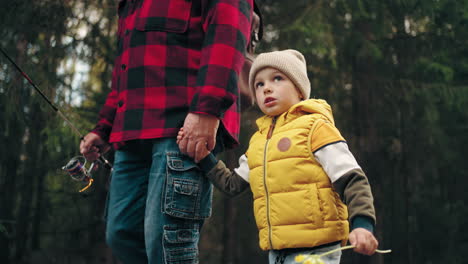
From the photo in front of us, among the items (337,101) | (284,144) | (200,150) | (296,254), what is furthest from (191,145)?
(337,101)

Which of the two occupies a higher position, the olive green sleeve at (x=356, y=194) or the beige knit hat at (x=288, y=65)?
the beige knit hat at (x=288, y=65)

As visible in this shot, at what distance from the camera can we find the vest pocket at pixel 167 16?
217 centimetres

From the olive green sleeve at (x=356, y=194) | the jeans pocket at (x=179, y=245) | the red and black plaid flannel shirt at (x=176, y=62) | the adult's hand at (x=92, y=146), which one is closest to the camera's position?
the olive green sleeve at (x=356, y=194)

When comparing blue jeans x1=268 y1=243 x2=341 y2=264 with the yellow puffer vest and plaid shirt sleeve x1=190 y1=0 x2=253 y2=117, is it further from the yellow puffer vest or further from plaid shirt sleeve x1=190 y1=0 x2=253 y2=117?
plaid shirt sleeve x1=190 y1=0 x2=253 y2=117

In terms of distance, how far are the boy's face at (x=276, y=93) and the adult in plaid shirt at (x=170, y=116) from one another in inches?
5.8

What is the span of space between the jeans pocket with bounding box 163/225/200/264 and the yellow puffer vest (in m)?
0.34

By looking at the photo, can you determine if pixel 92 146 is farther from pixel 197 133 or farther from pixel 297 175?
pixel 297 175

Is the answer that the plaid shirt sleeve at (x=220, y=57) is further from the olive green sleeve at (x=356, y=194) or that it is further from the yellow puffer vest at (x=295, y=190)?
the olive green sleeve at (x=356, y=194)

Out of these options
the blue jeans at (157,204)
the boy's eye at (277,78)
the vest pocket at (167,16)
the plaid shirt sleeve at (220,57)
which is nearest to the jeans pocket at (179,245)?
the blue jeans at (157,204)

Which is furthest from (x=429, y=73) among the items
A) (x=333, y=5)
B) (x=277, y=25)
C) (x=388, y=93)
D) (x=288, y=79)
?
(x=288, y=79)

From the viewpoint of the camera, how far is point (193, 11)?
2223mm

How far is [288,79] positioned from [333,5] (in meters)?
5.08

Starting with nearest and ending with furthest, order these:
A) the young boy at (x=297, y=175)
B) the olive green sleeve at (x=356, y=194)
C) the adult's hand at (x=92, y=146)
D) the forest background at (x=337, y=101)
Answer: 1. the olive green sleeve at (x=356, y=194)
2. the young boy at (x=297, y=175)
3. the adult's hand at (x=92, y=146)
4. the forest background at (x=337, y=101)

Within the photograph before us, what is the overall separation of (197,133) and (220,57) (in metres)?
0.39
